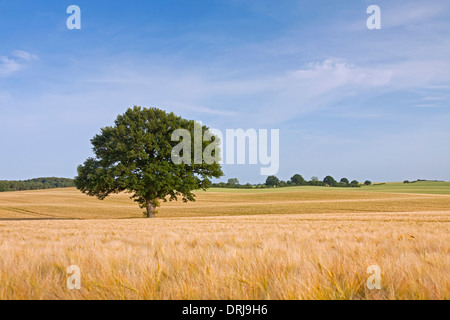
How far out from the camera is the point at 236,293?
9.90ft

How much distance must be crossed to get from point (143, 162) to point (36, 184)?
107750mm

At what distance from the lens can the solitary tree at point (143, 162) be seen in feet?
108

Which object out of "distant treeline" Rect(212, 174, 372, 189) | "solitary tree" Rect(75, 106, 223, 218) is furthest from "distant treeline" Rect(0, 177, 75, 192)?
"solitary tree" Rect(75, 106, 223, 218)

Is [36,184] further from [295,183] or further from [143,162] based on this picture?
[143,162]

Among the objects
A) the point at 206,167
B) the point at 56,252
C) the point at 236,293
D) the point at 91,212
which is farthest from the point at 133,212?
the point at 236,293

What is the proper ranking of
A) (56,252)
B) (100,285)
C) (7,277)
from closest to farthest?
(100,285) → (7,277) → (56,252)

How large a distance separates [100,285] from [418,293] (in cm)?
290

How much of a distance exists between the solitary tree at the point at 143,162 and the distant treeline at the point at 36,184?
95.8 m

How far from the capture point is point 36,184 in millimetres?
124125

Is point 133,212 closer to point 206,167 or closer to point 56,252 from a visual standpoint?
point 206,167

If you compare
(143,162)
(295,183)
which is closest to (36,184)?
(295,183)

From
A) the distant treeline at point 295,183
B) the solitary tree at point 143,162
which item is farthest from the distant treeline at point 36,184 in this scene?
the solitary tree at point 143,162

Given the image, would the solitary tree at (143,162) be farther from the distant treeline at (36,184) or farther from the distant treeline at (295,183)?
the distant treeline at (36,184)

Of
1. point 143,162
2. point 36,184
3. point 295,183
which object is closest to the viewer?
point 143,162
